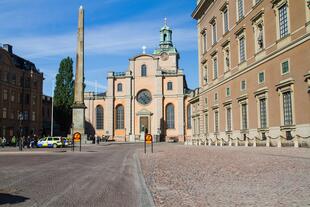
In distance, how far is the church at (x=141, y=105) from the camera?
80.6 m

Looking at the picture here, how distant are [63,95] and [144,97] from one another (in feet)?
81.1

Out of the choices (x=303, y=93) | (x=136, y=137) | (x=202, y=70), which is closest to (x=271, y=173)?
(x=303, y=93)

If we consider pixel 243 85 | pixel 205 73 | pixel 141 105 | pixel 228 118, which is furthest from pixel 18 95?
pixel 243 85

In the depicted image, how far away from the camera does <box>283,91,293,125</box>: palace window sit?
84.3 feet

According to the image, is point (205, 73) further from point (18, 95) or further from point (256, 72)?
point (18, 95)

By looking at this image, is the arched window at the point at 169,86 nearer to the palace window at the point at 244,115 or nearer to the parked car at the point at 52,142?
the parked car at the point at 52,142

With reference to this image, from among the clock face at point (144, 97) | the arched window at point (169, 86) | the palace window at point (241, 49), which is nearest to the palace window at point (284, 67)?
the palace window at point (241, 49)

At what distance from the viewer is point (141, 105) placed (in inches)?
3278

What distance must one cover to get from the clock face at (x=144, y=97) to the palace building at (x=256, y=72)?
35.3 meters

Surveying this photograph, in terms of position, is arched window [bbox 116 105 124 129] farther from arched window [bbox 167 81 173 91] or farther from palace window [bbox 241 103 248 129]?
palace window [bbox 241 103 248 129]

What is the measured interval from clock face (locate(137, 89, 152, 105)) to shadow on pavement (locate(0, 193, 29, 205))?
75.7 metres

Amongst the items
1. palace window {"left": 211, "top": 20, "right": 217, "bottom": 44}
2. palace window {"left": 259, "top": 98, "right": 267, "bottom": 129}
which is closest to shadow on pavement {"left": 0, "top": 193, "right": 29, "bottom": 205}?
palace window {"left": 259, "top": 98, "right": 267, "bottom": 129}

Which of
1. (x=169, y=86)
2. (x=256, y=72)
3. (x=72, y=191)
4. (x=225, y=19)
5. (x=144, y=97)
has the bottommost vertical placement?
(x=72, y=191)

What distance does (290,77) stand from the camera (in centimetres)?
2522
